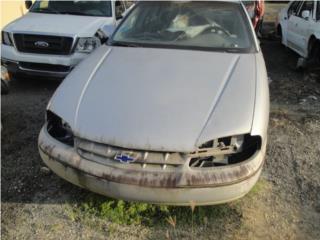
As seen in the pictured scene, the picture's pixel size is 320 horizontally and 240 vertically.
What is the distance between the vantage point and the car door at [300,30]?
8.23 m

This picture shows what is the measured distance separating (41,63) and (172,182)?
13.4 ft

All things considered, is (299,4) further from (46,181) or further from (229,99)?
(46,181)

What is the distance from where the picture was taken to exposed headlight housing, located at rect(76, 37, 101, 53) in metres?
6.55

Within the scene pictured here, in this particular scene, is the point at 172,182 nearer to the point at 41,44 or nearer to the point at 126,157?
the point at 126,157

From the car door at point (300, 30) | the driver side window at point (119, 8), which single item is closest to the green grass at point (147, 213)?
the driver side window at point (119, 8)

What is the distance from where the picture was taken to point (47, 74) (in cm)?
649

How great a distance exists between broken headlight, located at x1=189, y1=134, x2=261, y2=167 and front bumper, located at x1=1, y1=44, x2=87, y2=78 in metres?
3.79

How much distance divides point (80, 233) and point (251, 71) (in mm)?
2022

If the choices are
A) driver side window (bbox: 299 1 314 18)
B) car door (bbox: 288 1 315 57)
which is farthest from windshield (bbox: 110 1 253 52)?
driver side window (bbox: 299 1 314 18)

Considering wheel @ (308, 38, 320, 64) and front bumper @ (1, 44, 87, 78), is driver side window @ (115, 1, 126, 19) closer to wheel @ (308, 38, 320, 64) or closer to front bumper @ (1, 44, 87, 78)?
front bumper @ (1, 44, 87, 78)

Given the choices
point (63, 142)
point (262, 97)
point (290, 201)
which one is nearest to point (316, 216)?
point (290, 201)

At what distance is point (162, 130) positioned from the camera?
3197 mm

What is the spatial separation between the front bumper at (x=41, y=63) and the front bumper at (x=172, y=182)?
135 inches

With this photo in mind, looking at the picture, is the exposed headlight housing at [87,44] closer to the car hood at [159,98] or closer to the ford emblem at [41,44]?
the ford emblem at [41,44]
